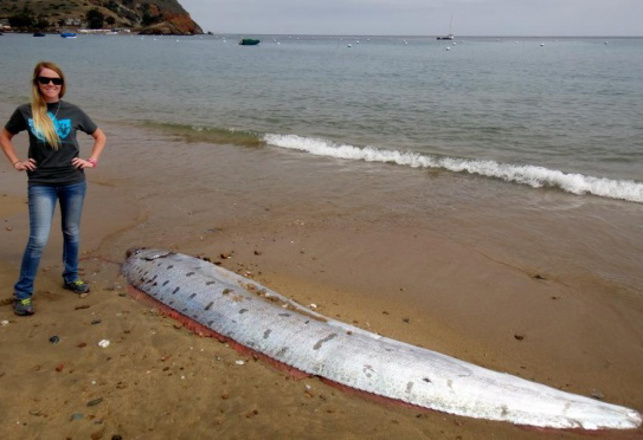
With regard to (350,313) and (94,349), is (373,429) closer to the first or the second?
(350,313)

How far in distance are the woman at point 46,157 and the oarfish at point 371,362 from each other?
1.20 metres

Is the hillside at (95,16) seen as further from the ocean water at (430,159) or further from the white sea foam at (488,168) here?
the white sea foam at (488,168)

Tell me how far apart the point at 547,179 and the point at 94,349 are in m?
9.14

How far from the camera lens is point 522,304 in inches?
217

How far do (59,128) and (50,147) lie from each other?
191 mm

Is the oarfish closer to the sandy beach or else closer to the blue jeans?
the sandy beach

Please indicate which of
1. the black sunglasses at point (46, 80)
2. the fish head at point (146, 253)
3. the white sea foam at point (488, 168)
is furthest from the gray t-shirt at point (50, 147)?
the white sea foam at point (488, 168)

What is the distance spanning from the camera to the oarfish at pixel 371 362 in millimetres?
3729

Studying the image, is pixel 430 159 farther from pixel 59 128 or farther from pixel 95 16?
pixel 95 16

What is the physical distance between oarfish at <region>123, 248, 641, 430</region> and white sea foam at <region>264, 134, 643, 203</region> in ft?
22.6

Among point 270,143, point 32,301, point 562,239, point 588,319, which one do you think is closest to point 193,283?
point 32,301

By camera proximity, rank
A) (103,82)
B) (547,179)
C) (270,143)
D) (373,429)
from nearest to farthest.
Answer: (373,429) < (547,179) < (270,143) < (103,82)

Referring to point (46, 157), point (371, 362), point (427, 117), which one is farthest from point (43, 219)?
point (427, 117)

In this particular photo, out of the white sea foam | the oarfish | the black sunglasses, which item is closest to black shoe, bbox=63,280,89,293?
the oarfish
